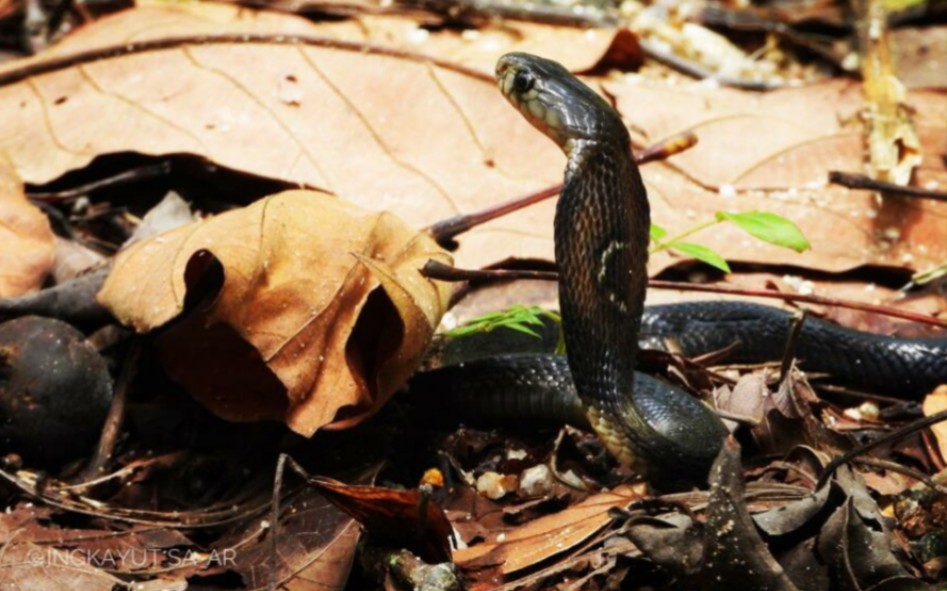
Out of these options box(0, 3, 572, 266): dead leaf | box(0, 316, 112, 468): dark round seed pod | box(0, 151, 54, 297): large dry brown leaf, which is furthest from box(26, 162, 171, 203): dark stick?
box(0, 316, 112, 468): dark round seed pod

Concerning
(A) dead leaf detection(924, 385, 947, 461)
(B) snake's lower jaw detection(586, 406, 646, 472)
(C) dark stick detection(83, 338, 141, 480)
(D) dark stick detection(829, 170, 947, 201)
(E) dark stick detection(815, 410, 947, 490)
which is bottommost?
(C) dark stick detection(83, 338, 141, 480)

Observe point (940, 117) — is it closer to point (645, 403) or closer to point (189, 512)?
point (645, 403)

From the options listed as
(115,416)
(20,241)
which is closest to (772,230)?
(115,416)

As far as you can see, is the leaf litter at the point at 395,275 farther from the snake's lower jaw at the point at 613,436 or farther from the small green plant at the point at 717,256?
the small green plant at the point at 717,256

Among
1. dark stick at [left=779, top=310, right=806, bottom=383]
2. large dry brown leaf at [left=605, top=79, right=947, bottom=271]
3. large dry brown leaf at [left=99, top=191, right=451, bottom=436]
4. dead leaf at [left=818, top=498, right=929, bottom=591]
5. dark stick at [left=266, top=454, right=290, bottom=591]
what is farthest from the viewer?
large dry brown leaf at [left=605, top=79, right=947, bottom=271]

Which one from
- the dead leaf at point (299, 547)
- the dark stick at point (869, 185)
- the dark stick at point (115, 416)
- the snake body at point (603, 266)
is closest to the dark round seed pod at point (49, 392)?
the dark stick at point (115, 416)

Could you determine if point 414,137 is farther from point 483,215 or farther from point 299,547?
point 299,547

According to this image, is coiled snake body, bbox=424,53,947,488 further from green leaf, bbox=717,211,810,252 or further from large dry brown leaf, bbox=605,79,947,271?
large dry brown leaf, bbox=605,79,947,271
